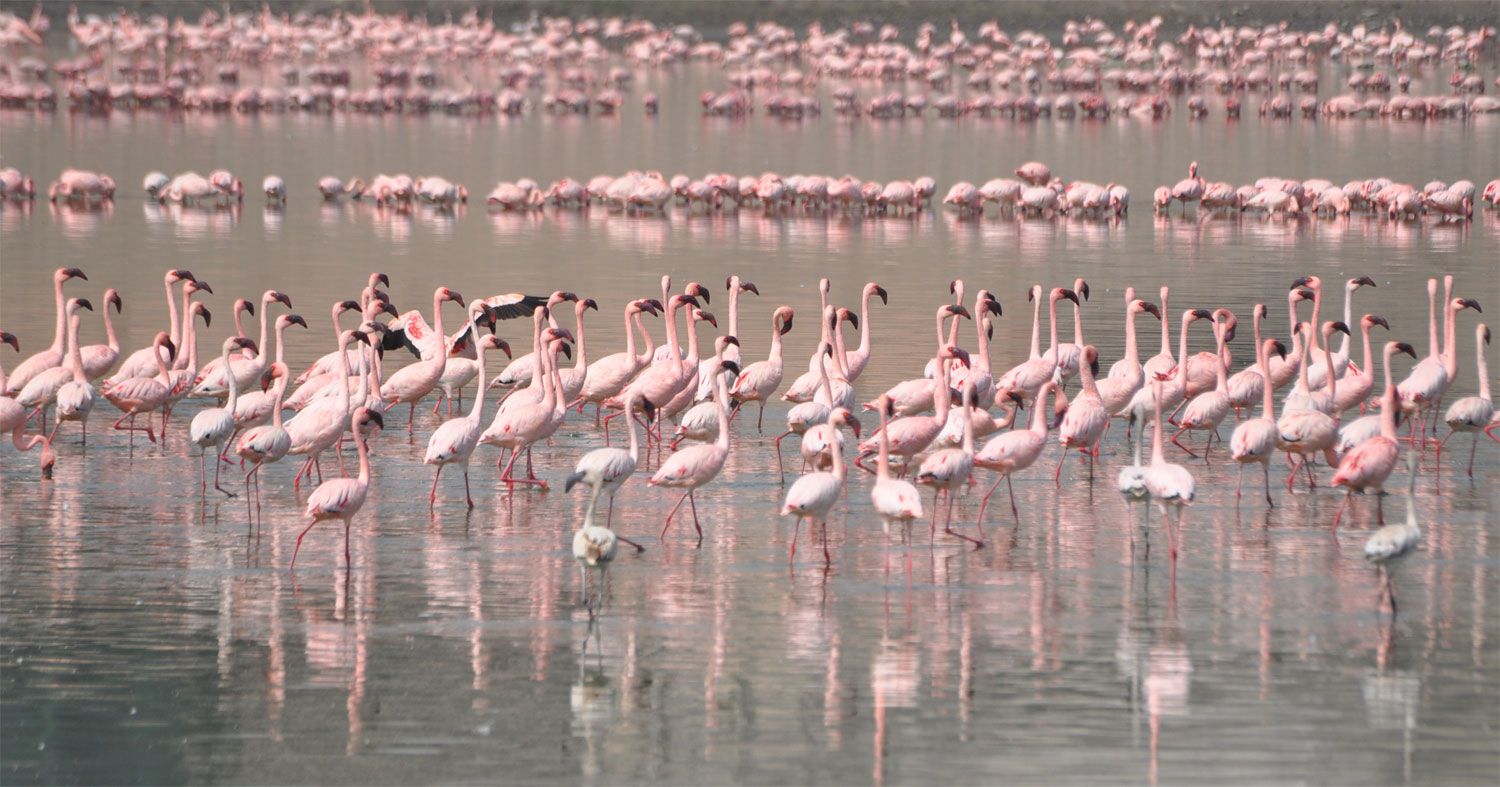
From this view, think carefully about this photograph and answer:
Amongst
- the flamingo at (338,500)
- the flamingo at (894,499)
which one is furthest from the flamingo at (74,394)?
the flamingo at (894,499)

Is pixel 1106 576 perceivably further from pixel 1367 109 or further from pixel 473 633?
pixel 1367 109

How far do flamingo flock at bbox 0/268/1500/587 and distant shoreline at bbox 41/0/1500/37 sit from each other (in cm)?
6957

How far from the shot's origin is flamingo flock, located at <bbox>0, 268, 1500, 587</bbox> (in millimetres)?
13547

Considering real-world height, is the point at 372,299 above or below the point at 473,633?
above

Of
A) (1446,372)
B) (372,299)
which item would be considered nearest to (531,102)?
(372,299)

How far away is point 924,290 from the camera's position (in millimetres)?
26312

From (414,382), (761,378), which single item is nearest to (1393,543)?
(761,378)

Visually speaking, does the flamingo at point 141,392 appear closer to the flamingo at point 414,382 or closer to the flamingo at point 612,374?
the flamingo at point 414,382

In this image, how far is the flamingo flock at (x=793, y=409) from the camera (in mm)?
13547

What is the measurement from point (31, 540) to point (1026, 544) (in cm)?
622

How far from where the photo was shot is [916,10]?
3514 inches

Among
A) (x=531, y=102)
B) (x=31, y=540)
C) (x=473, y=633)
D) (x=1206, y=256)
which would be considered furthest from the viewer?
(x=531, y=102)

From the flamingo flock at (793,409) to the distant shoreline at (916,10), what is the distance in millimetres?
69573

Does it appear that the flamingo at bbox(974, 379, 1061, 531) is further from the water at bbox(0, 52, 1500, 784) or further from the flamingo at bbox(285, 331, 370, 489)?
the flamingo at bbox(285, 331, 370, 489)
